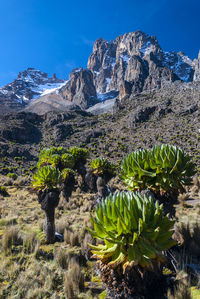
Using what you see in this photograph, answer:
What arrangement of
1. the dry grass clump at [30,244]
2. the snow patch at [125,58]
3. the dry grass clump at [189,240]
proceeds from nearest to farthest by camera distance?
the dry grass clump at [189,240], the dry grass clump at [30,244], the snow patch at [125,58]

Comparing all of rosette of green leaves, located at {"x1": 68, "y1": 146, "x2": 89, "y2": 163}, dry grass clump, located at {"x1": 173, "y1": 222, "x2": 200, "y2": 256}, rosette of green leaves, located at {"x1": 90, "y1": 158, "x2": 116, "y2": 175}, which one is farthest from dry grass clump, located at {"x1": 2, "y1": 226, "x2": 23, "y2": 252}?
rosette of green leaves, located at {"x1": 68, "y1": 146, "x2": 89, "y2": 163}

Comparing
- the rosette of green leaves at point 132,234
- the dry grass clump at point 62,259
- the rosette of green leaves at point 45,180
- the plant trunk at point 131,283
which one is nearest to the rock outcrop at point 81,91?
the rosette of green leaves at point 45,180

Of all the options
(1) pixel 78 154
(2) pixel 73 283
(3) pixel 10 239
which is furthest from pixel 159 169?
(1) pixel 78 154

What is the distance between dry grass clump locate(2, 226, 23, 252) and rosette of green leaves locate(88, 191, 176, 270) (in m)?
3.67

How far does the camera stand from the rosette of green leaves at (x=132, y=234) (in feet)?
6.99

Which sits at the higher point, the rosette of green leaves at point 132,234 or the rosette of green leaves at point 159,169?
the rosette of green leaves at point 159,169

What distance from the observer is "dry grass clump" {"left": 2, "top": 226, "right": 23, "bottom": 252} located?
4.73m

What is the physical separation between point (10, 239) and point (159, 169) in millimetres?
4855

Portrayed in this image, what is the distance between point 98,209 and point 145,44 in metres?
182

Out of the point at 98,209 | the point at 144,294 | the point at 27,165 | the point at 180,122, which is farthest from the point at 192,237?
the point at 180,122

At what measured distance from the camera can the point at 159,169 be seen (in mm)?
3836

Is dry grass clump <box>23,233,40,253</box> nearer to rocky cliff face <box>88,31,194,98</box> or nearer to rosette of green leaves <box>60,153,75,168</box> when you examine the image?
rosette of green leaves <box>60,153,75,168</box>

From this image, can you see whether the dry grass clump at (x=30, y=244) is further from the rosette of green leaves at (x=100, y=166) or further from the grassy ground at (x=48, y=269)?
the rosette of green leaves at (x=100, y=166)

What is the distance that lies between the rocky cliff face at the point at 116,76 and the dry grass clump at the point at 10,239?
79.7 meters
